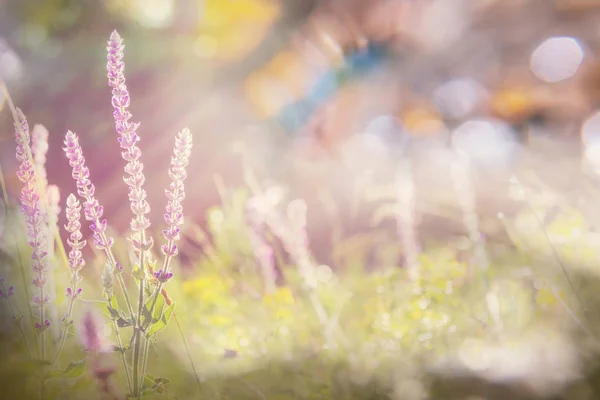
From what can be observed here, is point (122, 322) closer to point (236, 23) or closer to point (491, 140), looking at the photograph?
point (236, 23)

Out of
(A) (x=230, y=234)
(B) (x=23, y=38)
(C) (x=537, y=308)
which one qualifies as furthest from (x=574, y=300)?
(B) (x=23, y=38)

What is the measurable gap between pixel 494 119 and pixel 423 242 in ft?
0.86

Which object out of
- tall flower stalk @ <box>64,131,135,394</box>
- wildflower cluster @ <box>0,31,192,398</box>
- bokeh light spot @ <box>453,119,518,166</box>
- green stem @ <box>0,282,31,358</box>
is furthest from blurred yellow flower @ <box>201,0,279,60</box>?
green stem @ <box>0,282,31,358</box>

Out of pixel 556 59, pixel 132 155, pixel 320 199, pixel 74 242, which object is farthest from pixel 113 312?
pixel 556 59

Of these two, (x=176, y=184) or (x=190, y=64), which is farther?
(x=190, y=64)

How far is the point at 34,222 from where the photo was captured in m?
0.70

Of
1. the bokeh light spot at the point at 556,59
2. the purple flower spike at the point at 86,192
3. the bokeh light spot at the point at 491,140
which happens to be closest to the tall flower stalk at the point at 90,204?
the purple flower spike at the point at 86,192

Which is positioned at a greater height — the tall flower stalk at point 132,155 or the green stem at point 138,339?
the tall flower stalk at point 132,155

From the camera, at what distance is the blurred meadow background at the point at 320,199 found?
71 cm

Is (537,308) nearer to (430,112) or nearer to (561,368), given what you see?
(561,368)

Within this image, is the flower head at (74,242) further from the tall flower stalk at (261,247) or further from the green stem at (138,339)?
the tall flower stalk at (261,247)

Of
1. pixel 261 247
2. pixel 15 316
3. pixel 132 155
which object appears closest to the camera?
pixel 132 155

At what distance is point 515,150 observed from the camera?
0.85m

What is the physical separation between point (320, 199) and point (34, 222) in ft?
1.60
